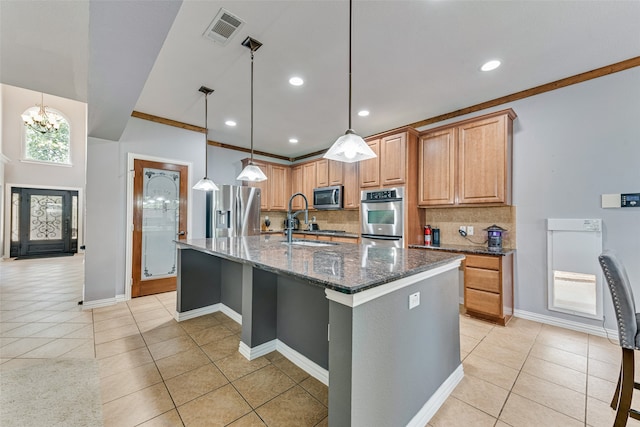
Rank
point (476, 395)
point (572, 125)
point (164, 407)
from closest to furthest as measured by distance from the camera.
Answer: point (164, 407) → point (476, 395) → point (572, 125)

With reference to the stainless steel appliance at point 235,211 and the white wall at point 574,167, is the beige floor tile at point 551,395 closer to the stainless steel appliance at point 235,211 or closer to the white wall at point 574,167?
the white wall at point 574,167

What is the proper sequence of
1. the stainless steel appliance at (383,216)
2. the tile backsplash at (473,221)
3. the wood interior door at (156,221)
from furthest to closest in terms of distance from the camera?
1. the wood interior door at (156,221)
2. the stainless steel appliance at (383,216)
3. the tile backsplash at (473,221)

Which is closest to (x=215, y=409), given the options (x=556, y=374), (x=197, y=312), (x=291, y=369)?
(x=291, y=369)

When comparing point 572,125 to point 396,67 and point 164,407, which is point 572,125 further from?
point 164,407

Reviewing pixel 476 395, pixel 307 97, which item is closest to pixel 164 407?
pixel 476 395

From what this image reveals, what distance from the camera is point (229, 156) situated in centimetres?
536

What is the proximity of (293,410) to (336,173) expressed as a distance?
4.02 metres

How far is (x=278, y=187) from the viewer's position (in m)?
5.88

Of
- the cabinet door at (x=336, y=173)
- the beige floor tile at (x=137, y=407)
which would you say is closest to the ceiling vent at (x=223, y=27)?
the beige floor tile at (x=137, y=407)

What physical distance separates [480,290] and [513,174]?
150 cm

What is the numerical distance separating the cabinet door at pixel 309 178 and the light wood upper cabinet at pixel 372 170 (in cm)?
149

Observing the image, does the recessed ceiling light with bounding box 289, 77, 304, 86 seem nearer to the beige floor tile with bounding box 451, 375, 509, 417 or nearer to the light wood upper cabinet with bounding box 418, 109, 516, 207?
the light wood upper cabinet with bounding box 418, 109, 516, 207

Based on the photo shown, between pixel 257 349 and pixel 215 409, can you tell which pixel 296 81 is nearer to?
pixel 257 349

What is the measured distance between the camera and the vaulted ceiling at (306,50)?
70.6 inches
